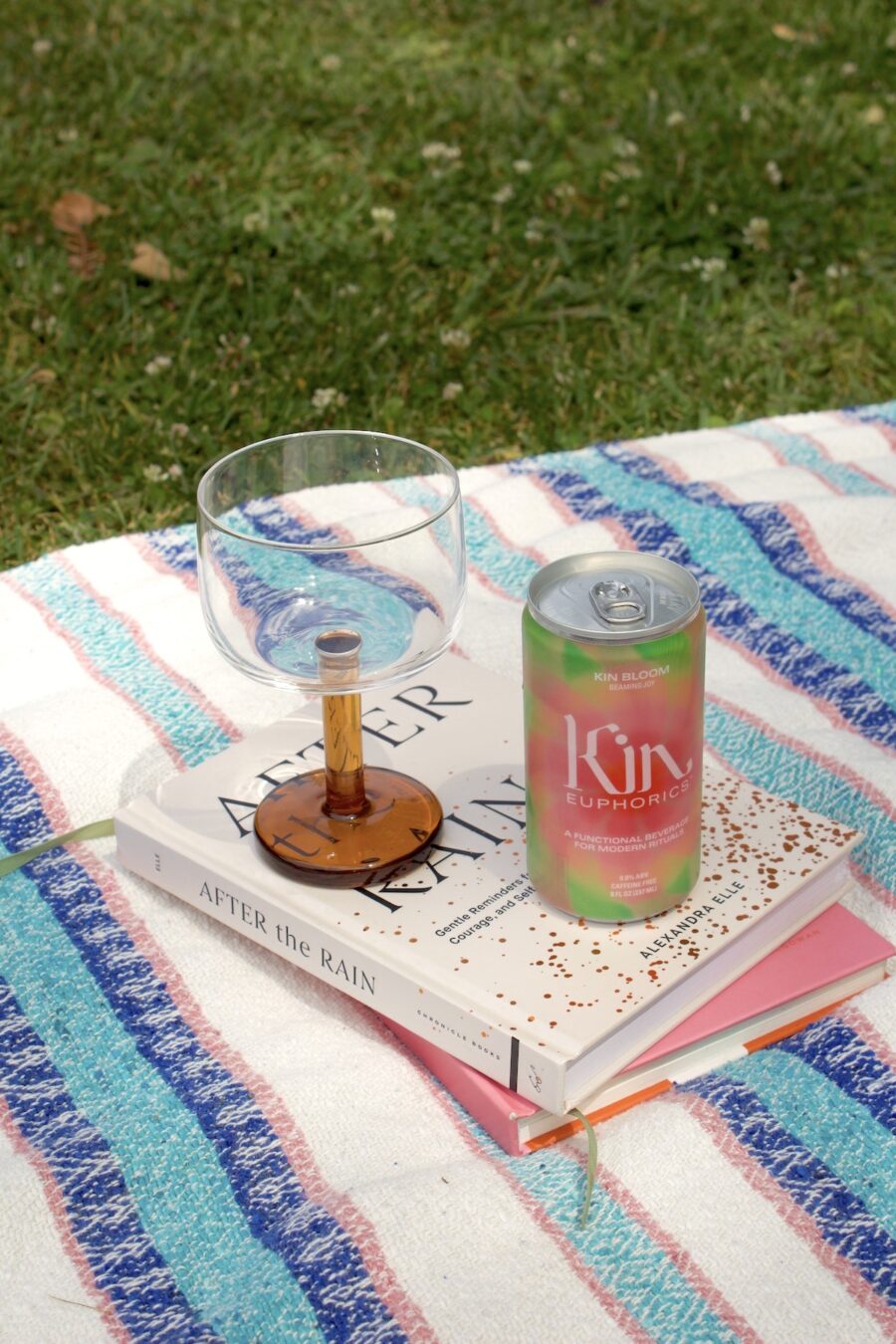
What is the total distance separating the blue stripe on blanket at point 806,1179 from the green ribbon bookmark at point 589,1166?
4.2 inches

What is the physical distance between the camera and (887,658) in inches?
66.1

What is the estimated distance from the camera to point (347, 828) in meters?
1.28

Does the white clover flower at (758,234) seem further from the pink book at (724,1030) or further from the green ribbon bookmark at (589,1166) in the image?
the green ribbon bookmark at (589,1166)

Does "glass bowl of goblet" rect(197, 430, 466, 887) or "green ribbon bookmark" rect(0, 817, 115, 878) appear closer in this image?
"glass bowl of goblet" rect(197, 430, 466, 887)

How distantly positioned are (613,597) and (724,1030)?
331 mm

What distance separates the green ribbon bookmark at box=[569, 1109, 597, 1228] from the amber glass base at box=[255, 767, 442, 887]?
24 cm

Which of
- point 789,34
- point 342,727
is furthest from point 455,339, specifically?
point 789,34

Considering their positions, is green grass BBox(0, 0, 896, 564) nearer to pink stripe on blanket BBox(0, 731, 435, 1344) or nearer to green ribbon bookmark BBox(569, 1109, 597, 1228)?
pink stripe on blanket BBox(0, 731, 435, 1344)

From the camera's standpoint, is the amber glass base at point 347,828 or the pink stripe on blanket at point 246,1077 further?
the amber glass base at point 347,828

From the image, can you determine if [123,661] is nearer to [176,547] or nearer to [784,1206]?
→ [176,547]

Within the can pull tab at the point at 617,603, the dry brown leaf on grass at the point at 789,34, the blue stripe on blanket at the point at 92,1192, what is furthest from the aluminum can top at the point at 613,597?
the dry brown leaf on grass at the point at 789,34

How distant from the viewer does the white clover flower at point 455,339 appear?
259 cm

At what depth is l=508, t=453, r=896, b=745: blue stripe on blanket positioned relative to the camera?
1.64 meters

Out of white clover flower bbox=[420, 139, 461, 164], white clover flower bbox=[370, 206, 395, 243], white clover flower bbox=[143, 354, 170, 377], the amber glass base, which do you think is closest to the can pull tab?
the amber glass base
